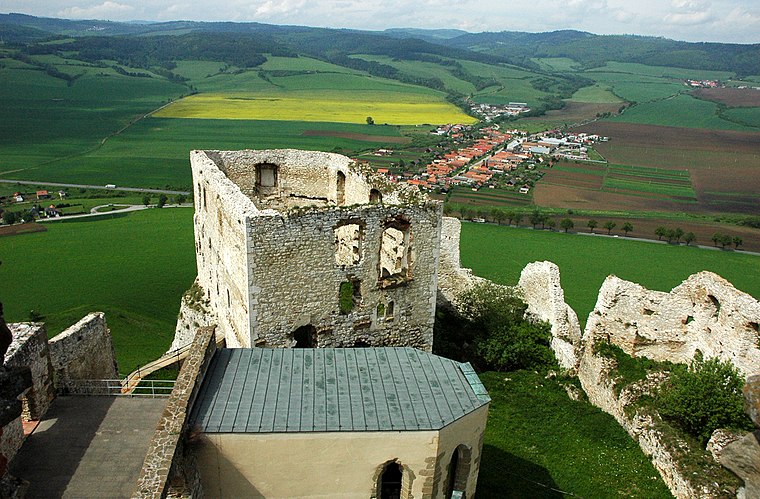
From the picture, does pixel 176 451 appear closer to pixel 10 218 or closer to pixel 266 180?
pixel 266 180

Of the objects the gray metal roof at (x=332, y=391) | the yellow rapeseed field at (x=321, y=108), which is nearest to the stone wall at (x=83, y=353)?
the gray metal roof at (x=332, y=391)

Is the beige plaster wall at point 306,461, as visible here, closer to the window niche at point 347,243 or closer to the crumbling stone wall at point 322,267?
the crumbling stone wall at point 322,267

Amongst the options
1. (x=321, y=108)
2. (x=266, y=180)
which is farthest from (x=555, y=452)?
(x=321, y=108)

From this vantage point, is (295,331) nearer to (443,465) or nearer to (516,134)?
(443,465)

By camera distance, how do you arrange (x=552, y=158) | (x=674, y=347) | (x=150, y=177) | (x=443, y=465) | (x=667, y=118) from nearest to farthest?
(x=443, y=465) → (x=674, y=347) → (x=150, y=177) → (x=552, y=158) → (x=667, y=118)

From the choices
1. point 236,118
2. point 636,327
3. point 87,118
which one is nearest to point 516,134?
point 236,118

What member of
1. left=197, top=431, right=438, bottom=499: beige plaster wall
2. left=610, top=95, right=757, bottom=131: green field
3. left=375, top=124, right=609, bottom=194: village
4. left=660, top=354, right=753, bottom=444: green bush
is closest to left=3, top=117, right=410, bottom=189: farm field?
left=375, top=124, right=609, bottom=194: village
